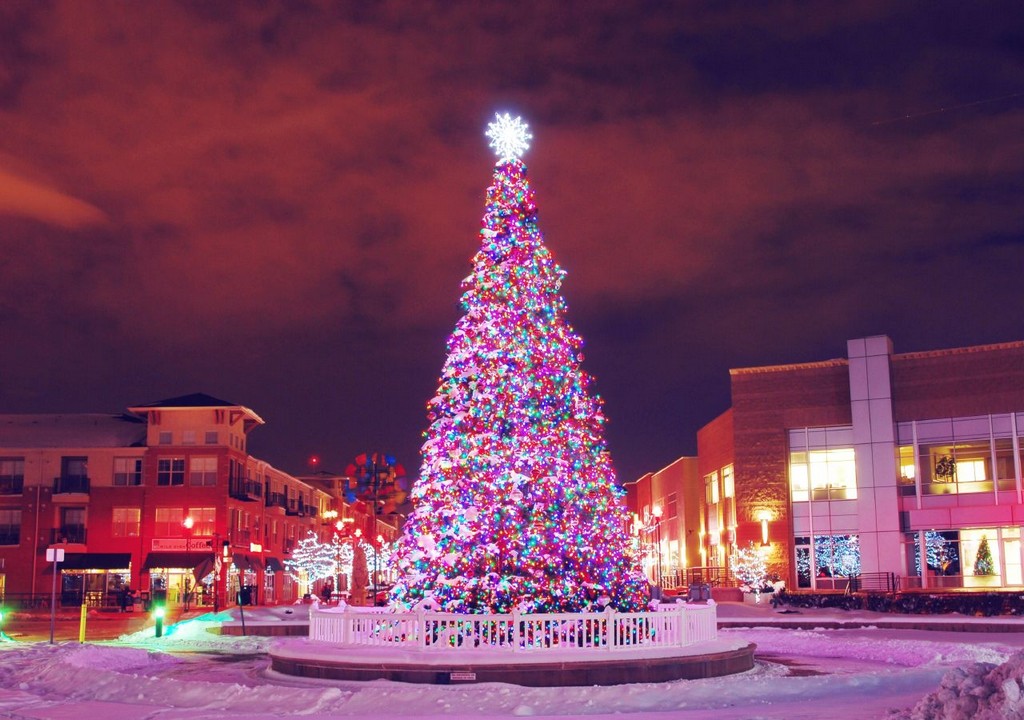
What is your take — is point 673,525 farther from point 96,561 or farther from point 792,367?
point 96,561

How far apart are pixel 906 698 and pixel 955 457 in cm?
3707

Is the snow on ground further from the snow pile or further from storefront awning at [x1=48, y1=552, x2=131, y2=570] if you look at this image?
storefront awning at [x1=48, y1=552, x2=131, y2=570]

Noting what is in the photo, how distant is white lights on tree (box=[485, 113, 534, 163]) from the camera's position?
21.9m

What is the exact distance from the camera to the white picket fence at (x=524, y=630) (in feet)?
56.6

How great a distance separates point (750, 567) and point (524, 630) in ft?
116

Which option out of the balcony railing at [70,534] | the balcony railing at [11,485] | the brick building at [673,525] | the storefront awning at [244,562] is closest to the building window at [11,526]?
the balcony railing at [11,485]

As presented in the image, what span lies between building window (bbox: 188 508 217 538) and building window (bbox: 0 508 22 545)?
971 cm

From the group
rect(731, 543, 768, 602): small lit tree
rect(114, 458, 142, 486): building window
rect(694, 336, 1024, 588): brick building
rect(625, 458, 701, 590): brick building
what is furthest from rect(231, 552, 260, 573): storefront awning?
rect(694, 336, 1024, 588): brick building

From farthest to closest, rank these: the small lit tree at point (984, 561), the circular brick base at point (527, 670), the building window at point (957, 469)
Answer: the building window at point (957, 469) → the small lit tree at point (984, 561) → the circular brick base at point (527, 670)

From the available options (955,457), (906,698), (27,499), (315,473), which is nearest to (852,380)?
(955,457)

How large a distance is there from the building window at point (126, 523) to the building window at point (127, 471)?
1681 mm

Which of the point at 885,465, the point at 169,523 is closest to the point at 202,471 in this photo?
the point at 169,523

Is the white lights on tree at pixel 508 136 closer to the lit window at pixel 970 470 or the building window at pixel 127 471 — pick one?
the lit window at pixel 970 470

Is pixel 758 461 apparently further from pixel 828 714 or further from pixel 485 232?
pixel 828 714
